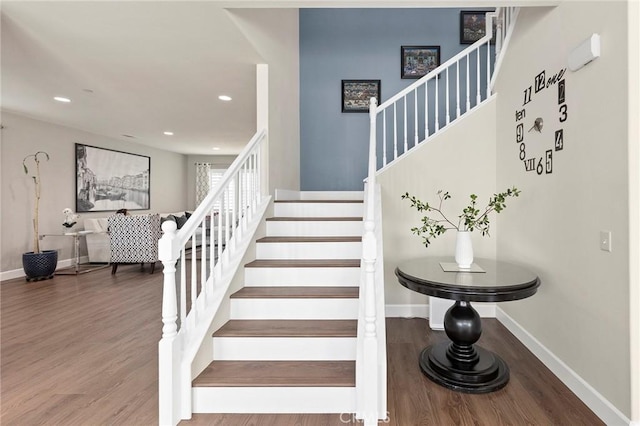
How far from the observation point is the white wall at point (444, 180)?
10.8 feet

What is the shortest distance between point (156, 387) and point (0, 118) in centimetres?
527

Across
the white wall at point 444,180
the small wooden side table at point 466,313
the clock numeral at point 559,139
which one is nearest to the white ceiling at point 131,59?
the clock numeral at point 559,139

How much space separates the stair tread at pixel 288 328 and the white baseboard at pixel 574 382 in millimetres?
1405

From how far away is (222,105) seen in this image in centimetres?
468

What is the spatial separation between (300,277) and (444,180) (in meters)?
1.80

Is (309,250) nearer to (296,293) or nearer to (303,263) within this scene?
(303,263)

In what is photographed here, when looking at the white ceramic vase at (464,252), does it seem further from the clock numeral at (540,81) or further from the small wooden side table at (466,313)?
the clock numeral at (540,81)

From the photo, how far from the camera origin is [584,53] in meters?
1.90

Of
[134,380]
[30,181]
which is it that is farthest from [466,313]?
[30,181]

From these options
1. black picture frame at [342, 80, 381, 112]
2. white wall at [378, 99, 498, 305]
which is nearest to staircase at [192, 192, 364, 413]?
white wall at [378, 99, 498, 305]

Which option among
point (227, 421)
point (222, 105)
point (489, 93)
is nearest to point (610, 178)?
point (489, 93)

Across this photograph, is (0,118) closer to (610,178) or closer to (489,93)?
(489,93)

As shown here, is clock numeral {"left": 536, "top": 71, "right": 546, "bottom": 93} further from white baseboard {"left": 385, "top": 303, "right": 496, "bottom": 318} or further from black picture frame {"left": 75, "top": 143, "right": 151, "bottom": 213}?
black picture frame {"left": 75, "top": 143, "right": 151, "bottom": 213}

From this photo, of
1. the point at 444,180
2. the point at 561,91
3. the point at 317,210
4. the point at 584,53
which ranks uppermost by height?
the point at 584,53
